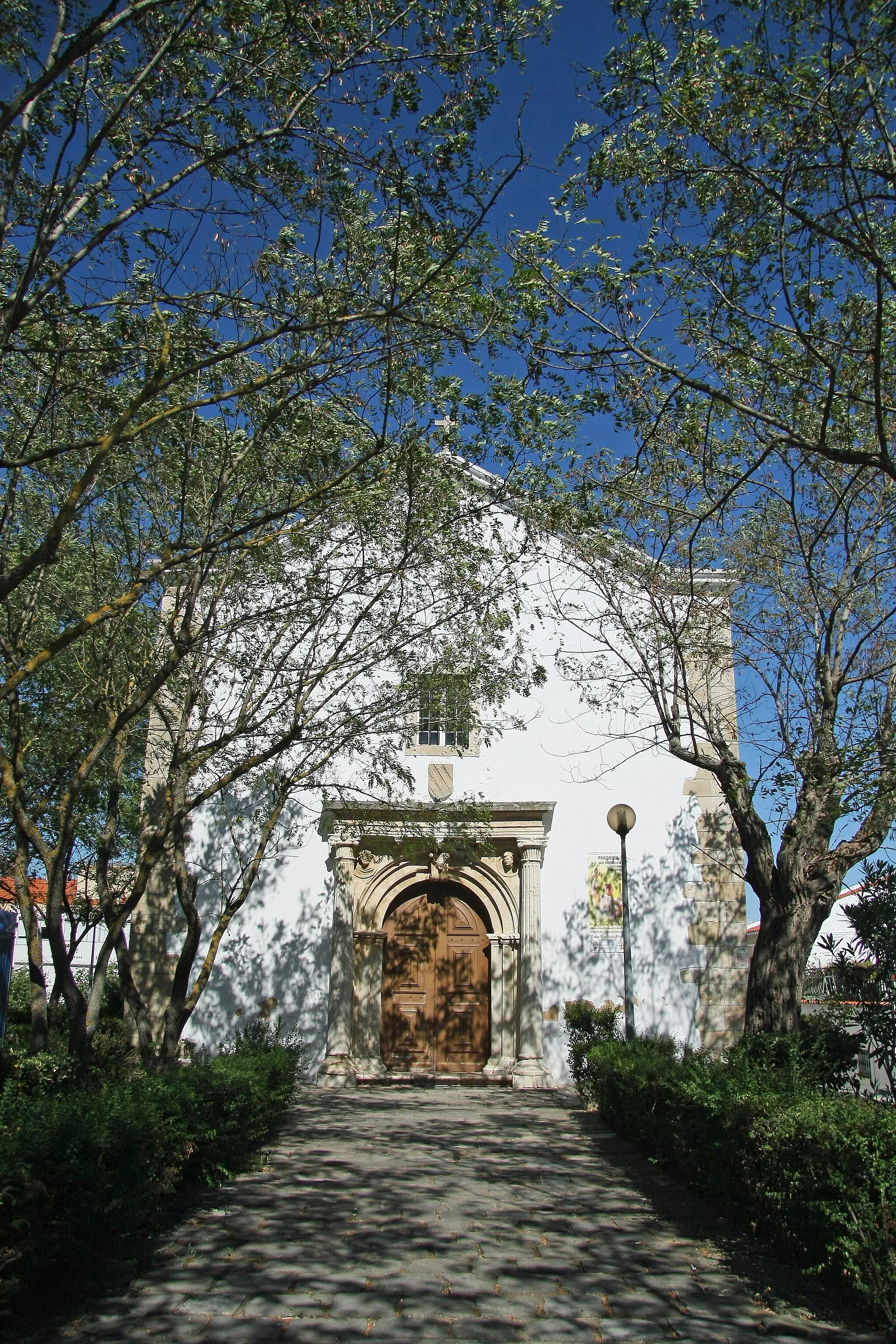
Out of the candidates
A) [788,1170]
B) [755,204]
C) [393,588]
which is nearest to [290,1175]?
[788,1170]

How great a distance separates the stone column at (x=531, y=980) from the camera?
1259 cm

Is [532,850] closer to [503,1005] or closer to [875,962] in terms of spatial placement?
[503,1005]

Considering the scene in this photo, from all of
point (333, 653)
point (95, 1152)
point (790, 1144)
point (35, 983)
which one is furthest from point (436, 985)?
point (95, 1152)

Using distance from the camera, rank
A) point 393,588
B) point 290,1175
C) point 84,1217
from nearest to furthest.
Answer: point 84,1217
point 290,1175
point 393,588

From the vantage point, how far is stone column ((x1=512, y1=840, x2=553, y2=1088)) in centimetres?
1259

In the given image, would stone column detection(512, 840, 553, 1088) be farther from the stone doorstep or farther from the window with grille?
the window with grille

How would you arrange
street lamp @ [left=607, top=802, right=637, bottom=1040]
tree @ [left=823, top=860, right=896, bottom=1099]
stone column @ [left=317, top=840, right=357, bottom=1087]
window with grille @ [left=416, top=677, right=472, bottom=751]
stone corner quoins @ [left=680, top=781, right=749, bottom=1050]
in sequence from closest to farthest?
tree @ [left=823, top=860, right=896, bottom=1099]
window with grille @ [left=416, top=677, right=472, bottom=751]
street lamp @ [left=607, top=802, right=637, bottom=1040]
stone column @ [left=317, top=840, right=357, bottom=1087]
stone corner quoins @ [left=680, top=781, right=749, bottom=1050]

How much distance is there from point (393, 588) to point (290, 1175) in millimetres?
5278

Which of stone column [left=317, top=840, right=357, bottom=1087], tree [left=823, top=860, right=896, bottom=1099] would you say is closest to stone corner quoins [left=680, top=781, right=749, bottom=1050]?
stone column [left=317, top=840, right=357, bottom=1087]

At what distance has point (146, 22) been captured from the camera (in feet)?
17.4

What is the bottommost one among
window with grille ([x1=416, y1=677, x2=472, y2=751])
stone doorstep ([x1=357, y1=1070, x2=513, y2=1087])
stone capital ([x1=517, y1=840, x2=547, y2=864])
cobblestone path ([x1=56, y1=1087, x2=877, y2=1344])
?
stone doorstep ([x1=357, y1=1070, x2=513, y2=1087])

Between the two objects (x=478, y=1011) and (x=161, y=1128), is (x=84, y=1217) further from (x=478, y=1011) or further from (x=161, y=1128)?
(x=478, y=1011)

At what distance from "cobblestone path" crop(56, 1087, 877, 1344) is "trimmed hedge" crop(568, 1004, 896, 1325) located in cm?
31

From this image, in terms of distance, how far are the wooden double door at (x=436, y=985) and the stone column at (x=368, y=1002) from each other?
18cm
